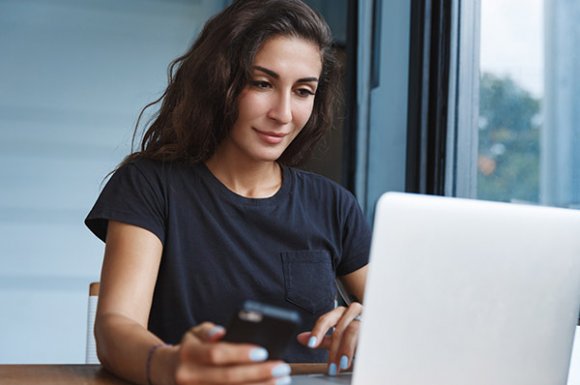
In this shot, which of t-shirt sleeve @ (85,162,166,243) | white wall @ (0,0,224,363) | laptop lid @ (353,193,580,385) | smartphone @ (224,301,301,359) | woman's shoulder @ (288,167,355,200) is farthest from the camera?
white wall @ (0,0,224,363)

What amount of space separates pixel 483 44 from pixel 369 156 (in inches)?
33.8

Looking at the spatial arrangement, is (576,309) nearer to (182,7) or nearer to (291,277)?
(291,277)

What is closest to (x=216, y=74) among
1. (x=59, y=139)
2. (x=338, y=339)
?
(x=338, y=339)

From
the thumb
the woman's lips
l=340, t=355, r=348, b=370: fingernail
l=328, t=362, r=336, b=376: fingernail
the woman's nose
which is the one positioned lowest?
l=328, t=362, r=336, b=376: fingernail

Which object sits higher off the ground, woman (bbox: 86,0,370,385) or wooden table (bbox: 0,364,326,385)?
woman (bbox: 86,0,370,385)

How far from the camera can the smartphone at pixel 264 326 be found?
2.59ft

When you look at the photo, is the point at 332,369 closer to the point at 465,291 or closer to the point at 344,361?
the point at 344,361

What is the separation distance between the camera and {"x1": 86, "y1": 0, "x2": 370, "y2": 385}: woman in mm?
1537

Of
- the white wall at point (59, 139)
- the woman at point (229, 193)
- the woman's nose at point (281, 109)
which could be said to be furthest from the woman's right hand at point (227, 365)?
the white wall at point (59, 139)

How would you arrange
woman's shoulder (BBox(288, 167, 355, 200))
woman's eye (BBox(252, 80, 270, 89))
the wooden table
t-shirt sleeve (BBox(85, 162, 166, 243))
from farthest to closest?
1. woman's shoulder (BBox(288, 167, 355, 200))
2. woman's eye (BBox(252, 80, 270, 89))
3. t-shirt sleeve (BBox(85, 162, 166, 243))
4. the wooden table

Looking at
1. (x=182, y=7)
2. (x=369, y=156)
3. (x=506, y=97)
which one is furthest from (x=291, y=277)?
(x=182, y=7)

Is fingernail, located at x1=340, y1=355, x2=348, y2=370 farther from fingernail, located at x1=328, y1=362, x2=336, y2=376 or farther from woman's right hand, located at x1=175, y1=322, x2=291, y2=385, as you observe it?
woman's right hand, located at x1=175, y1=322, x2=291, y2=385

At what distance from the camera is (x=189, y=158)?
5.42 ft

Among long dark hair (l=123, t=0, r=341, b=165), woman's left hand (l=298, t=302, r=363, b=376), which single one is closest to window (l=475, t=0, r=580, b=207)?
long dark hair (l=123, t=0, r=341, b=165)
